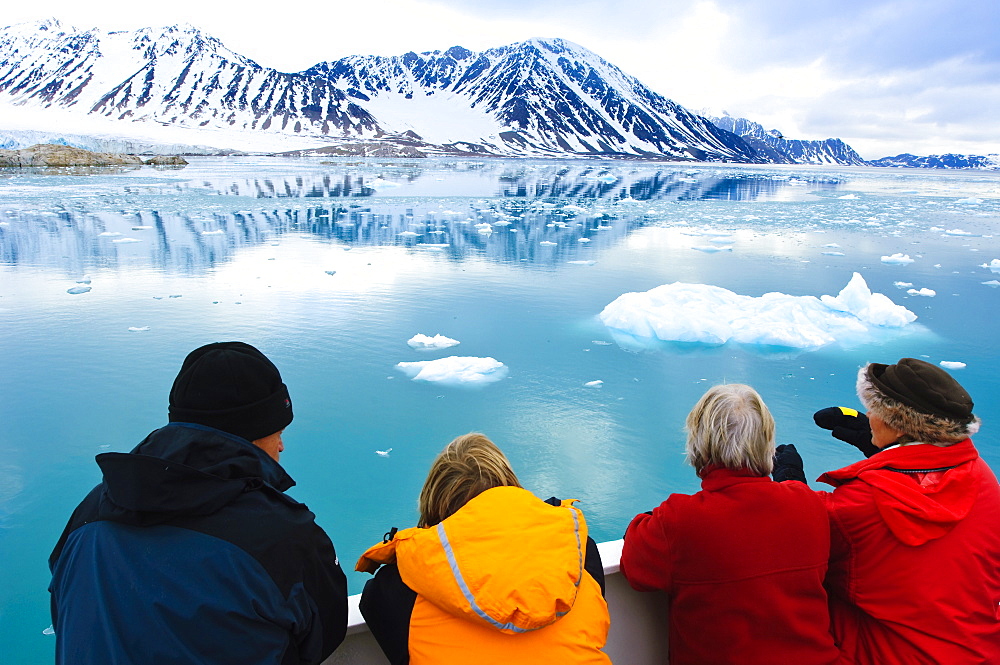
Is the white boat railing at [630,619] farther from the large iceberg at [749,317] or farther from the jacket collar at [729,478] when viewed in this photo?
the large iceberg at [749,317]

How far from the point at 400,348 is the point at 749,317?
3566mm

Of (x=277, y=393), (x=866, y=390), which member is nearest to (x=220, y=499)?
(x=277, y=393)

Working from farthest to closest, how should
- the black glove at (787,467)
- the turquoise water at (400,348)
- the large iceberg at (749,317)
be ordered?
the large iceberg at (749,317) → the turquoise water at (400,348) → the black glove at (787,467)

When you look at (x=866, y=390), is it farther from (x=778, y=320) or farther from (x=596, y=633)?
(x=778, y=320)

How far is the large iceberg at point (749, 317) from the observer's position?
6145 millimetres

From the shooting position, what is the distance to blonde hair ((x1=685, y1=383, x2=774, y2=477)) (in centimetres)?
145

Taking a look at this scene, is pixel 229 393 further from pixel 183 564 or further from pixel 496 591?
pixel 496 591

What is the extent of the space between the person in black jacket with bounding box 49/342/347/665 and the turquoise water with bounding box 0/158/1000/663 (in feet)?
6.12

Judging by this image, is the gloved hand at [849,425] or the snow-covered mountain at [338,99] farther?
the snow-covered mountain at [338,99]

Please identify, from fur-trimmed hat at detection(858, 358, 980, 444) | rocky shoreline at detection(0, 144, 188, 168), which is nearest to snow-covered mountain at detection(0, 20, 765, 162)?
rocky shoreline at detection(0, 144, 188, 168)

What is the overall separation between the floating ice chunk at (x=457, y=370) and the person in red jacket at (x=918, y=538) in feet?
12.0

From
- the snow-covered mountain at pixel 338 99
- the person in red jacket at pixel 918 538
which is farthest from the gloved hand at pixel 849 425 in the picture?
the snow-covered mountain at pixel 338 99

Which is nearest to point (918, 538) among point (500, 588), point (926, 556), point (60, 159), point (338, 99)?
point (926, 556)

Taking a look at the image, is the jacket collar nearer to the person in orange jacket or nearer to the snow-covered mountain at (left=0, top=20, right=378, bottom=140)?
the person in orange jacket
